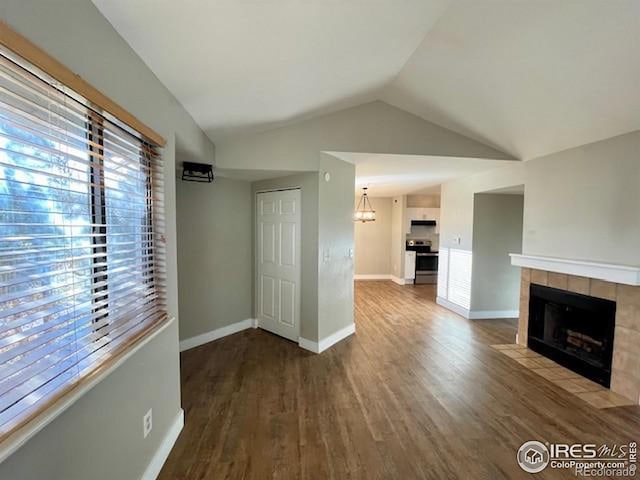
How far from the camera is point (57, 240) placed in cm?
103

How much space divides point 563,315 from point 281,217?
3478 mm

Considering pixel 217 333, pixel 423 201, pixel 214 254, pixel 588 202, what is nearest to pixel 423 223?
pixel 423 201

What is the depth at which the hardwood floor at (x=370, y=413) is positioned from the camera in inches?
72.2

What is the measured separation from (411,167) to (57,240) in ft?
12.9

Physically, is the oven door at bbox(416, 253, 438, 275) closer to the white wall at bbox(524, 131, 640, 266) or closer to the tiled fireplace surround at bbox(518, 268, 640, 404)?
the white wall at bbox(524, 131, 640, 266)

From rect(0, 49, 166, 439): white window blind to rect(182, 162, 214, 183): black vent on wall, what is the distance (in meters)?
1.46

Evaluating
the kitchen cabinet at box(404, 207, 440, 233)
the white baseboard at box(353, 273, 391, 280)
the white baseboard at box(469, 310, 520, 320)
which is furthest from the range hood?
the white baseboard at box(469, 310, 520, 320)

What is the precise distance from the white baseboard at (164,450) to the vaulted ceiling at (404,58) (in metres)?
2.25

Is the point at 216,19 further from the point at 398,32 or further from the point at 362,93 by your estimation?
the point at 362,93

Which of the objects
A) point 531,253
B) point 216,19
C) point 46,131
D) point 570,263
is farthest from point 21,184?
point 531,253

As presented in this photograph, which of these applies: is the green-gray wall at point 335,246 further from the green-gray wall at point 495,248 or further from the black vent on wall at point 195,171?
the green-gray wall at point 495,248

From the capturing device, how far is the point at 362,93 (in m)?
3.06

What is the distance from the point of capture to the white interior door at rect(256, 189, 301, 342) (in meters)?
3.61

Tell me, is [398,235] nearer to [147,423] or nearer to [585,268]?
[585,268]
